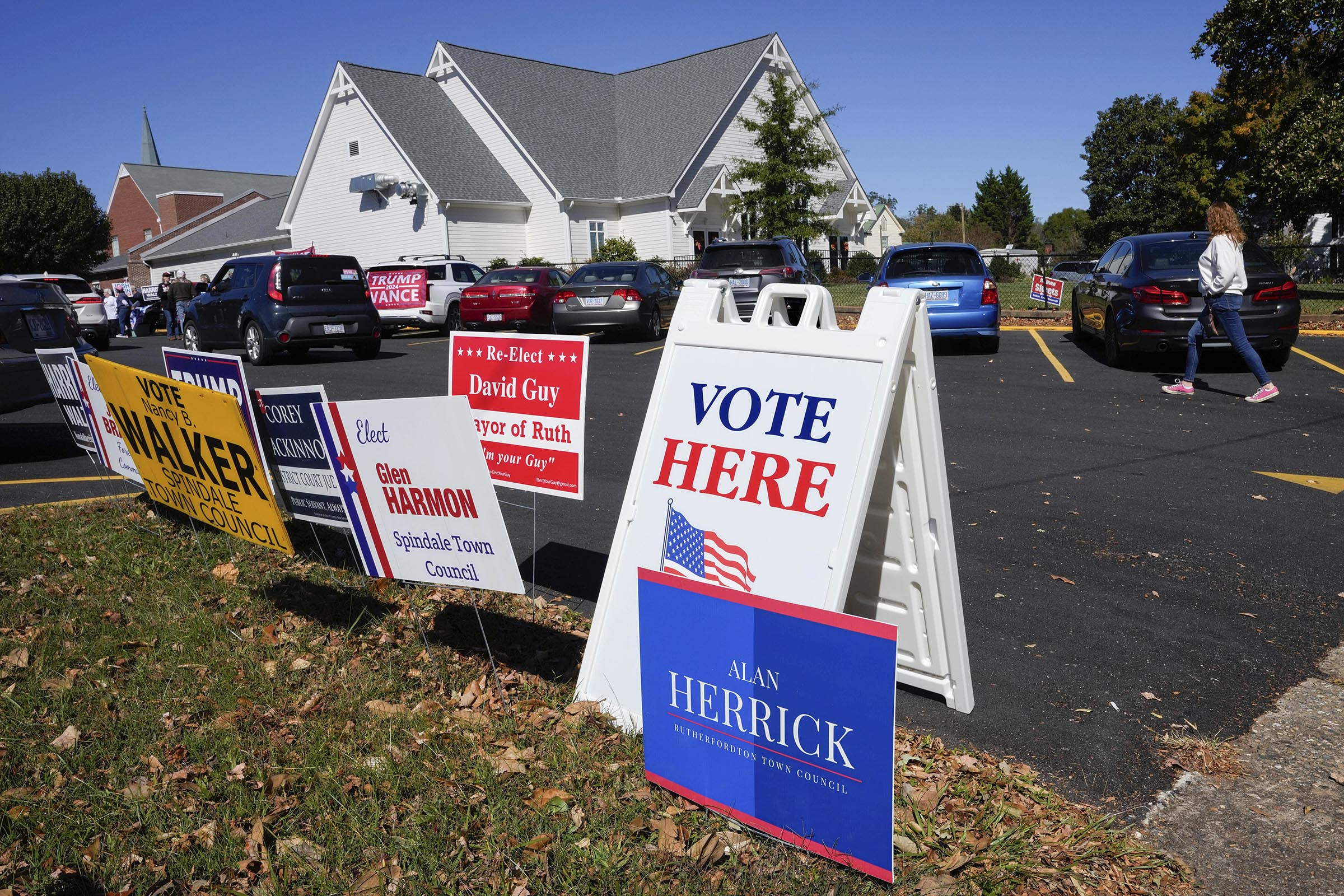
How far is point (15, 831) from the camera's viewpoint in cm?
322

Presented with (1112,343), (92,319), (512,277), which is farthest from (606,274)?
(92,319)

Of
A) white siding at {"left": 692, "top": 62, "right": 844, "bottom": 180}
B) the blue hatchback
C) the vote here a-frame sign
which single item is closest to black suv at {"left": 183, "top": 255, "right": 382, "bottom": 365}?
the blue hatchback

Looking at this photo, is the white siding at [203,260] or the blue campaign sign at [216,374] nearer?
the blue campaign sign at [216,374]

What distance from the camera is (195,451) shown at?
4.97 meters

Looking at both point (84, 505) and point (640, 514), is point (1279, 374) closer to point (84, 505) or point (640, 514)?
point (640, 514)

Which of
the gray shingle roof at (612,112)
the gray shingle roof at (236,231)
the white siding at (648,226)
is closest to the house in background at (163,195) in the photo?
the gray shingle roof at (236,231)

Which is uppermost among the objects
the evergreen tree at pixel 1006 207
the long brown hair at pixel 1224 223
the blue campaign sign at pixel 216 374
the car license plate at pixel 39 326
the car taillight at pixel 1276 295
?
the long brown hair at pixel 1224 223

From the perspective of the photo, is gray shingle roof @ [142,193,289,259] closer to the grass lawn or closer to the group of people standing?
the group of people standing

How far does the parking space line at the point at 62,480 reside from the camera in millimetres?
8297

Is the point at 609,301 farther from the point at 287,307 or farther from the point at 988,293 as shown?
the point at 988,293

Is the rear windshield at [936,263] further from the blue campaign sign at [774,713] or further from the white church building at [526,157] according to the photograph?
the white church building at [526,157]

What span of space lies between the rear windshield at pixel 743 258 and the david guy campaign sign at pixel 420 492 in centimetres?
1410

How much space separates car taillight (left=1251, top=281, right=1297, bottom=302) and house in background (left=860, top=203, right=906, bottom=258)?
45.6 metres

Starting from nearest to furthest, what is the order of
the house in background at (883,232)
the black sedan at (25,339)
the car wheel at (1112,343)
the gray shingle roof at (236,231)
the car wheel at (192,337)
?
the black sedan at (25,339), the car wheel at (1112,343), the car wheel at (192,337), the gray shingle roof at (236,231), the house in background at (883,232)
